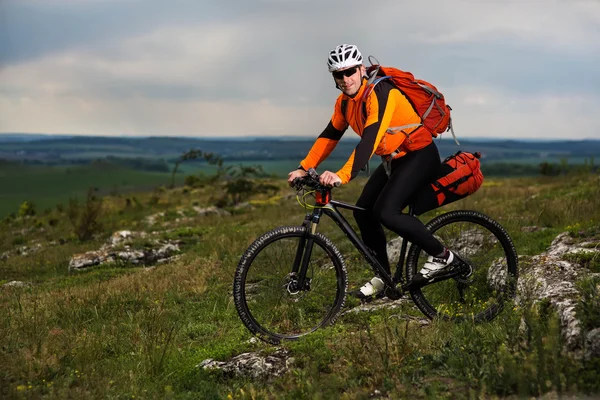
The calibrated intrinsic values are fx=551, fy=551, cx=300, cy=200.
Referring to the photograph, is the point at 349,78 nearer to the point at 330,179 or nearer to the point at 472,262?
the point at 330,179

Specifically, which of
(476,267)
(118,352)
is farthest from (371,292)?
(118,352)

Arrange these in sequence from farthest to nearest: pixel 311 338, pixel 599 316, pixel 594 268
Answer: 1. pixel 594 268
2. pixel 311 338
3. pixel 599 316

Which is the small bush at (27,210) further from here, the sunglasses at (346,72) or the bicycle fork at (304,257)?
the sunglasses at (346,72)

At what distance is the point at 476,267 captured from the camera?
21.2 ft

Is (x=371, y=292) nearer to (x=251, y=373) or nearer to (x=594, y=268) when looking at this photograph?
(x=251, y=373)

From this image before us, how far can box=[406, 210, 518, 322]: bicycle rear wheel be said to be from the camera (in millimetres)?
6066

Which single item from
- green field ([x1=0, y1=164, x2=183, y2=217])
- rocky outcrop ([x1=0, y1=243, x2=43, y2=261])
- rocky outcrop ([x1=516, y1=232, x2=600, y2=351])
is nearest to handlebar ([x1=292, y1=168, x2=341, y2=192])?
rocky outcrop ([x1=516, y1=232, x2=600, y2=351])

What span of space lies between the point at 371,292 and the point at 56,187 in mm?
154838

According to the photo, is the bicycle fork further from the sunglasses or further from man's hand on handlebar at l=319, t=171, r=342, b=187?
Answer: the sunglasses

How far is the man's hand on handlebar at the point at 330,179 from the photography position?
17.0 ft

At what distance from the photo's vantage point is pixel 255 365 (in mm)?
4988

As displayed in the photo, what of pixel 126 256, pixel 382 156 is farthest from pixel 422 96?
pixel 126 256

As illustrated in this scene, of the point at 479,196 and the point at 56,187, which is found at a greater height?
the point at 479,196

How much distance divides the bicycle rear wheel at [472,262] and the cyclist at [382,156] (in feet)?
1.00
